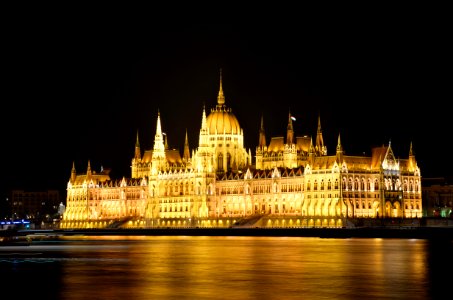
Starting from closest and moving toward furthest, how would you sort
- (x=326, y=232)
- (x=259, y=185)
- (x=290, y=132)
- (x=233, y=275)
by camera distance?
(x=233, y=275)
(x=326, y=232)
(x=259, y=185)
(x=290, y=132)

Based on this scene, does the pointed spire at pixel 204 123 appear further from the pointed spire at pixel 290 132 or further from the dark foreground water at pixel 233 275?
the dark foreground water at pixel 233 275

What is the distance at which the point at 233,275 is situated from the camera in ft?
189

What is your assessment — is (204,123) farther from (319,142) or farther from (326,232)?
(326,232)

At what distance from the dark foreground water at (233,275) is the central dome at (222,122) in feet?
314

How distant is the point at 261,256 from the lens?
7675 cm

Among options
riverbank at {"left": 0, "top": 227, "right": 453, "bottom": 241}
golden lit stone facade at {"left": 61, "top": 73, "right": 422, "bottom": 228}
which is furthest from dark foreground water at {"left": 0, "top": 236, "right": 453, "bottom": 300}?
golden lit stone facade at {"left": 61, "top": 73, "right": 422, "bottom": 228}

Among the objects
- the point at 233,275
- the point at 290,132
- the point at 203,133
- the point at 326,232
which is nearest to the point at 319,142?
the point at 290,132

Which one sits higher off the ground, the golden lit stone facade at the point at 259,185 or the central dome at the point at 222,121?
the central dome at the point at 222,121

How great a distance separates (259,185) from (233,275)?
10650 cm

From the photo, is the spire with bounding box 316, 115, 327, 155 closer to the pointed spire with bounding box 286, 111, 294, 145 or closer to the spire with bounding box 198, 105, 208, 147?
the pointed spire with bounding box 286, 111, 294, 145

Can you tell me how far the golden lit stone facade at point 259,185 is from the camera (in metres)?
149

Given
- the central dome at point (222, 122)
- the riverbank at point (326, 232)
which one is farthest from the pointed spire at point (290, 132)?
the riverbank at point (326, 232)

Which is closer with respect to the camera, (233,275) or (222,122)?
(233,275)

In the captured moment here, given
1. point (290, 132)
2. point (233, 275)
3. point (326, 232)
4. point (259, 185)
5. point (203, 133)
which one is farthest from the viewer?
point (203, 133)
